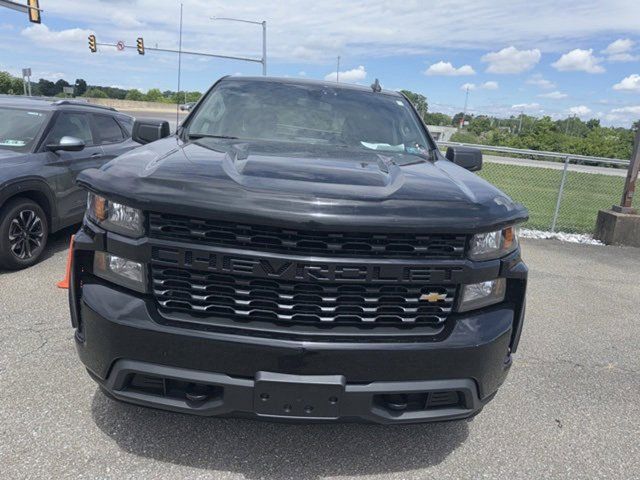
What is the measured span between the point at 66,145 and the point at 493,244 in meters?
4.81

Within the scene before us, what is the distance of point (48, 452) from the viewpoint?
8.06ft

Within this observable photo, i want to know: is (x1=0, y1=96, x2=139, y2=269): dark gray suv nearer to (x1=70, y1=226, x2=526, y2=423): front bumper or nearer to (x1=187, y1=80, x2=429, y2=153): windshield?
(x1=187, y1=80, x2=429, y2=153): windshield

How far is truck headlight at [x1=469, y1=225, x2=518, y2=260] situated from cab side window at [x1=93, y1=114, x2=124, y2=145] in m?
5.88

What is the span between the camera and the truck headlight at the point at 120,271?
7.06ft

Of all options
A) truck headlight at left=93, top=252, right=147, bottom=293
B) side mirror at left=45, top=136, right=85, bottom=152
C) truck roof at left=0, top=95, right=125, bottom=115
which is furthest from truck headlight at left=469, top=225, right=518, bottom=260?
truck roof at left=0, top=95, right=125, bottom=115

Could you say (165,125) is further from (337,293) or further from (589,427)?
(589,427)

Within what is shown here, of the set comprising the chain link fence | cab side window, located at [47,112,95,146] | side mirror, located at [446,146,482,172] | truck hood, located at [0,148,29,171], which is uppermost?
side mirror, located at [446,146,482,172]

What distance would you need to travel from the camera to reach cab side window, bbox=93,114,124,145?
267 inches

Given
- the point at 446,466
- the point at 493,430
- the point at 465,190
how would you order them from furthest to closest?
the point at 493,430 → the point at 446,466 → the point at 465,190

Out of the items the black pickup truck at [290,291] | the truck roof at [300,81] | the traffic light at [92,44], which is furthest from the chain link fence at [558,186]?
the traffic light at [92,44]

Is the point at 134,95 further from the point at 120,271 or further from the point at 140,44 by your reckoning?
the point at 120,271

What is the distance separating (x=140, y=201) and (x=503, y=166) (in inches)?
672

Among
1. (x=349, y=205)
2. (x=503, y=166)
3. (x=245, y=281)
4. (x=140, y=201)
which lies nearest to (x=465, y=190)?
(x=349, y=205)

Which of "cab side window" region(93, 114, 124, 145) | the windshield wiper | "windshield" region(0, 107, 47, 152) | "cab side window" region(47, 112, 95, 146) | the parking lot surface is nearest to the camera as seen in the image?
the parking lot surface
